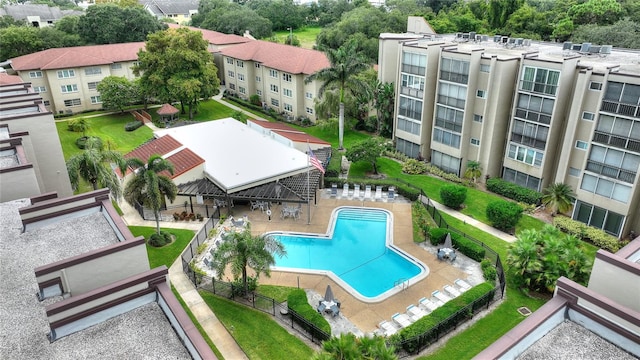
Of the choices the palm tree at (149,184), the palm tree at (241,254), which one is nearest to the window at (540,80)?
the palm tree at (241,254)

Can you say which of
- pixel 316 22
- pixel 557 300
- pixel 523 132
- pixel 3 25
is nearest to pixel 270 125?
pixel 523 132

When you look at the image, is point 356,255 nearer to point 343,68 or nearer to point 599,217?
point 599,217

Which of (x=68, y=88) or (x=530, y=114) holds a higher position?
(x=530, y=114)

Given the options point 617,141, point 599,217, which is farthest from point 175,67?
point 599,217

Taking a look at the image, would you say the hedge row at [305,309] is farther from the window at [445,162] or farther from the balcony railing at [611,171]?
the window at [445,162]

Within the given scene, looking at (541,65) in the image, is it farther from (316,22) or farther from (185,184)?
(316,22)
